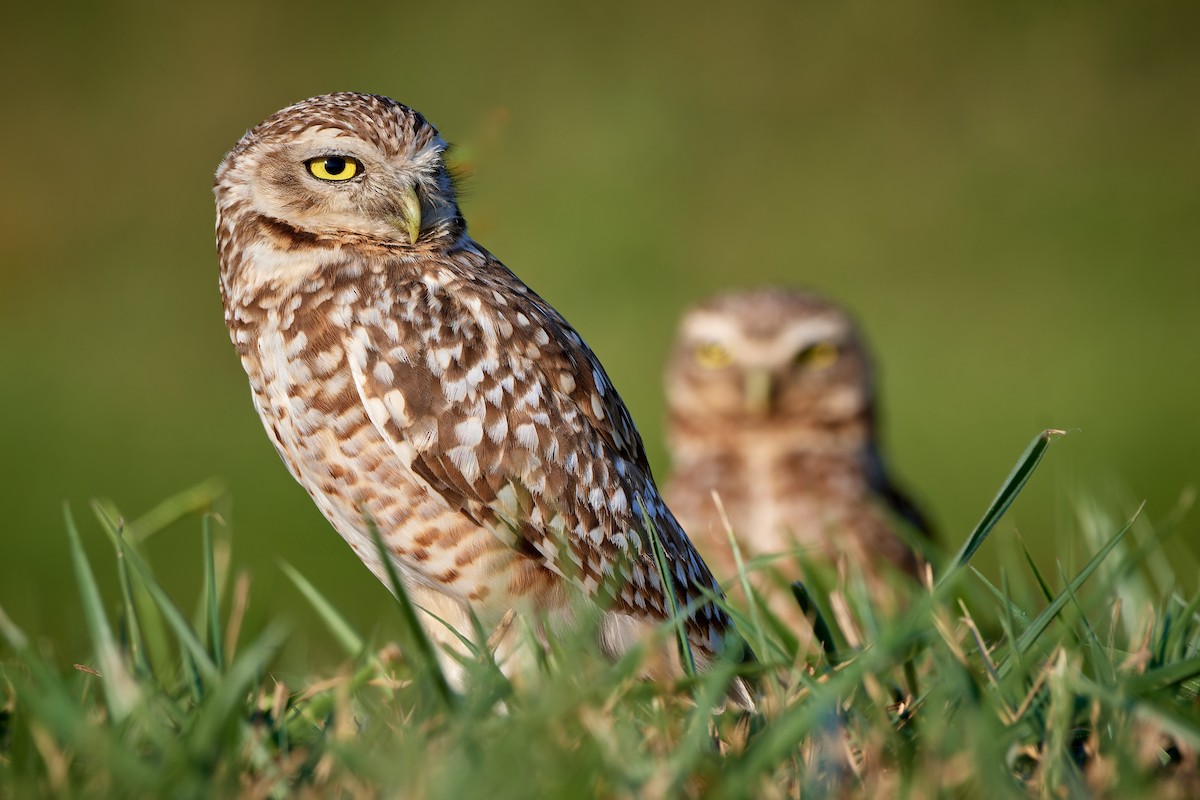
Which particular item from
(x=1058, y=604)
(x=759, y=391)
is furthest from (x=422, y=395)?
(x=759, y=391)

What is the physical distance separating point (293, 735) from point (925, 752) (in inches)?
38.3

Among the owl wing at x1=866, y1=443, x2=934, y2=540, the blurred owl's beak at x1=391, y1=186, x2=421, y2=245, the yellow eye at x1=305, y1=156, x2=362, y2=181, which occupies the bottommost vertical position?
the owl wing at x1=866, y1=443, x2=934, y2=540

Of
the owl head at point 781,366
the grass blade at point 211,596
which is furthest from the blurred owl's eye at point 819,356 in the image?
the grass blade at point 211,596

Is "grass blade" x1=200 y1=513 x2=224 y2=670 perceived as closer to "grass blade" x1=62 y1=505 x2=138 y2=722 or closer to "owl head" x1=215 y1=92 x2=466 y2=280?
"grass blade" x1=62 y1=505 x2=138 y2=722

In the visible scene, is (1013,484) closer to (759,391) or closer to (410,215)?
(410,215)

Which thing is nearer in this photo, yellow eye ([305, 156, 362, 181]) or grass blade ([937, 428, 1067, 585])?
grass blade ([937, 428, 1067, 585])

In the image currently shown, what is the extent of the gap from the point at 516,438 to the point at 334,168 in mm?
710

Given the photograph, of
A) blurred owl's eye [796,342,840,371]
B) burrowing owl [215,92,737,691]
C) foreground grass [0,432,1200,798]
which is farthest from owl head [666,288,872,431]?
foreground grass [0,432,1200,798]

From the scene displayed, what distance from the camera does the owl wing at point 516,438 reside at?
259 cm

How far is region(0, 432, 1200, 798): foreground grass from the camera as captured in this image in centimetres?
167

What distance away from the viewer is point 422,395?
8.54 ft

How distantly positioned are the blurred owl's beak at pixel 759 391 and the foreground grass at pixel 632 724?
9.81ft

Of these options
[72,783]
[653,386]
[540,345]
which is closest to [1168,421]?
[653,386]

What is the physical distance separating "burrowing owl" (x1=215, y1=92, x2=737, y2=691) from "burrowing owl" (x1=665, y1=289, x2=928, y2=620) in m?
2.32
